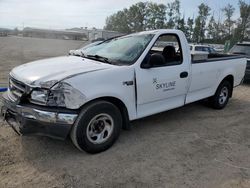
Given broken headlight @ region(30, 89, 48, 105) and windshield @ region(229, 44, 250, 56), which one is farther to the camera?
windshield @ region(229, 44, 250, 56)

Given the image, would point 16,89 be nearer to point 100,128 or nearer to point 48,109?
point 48,109

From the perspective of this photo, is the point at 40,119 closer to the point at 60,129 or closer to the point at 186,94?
the point at 60,129

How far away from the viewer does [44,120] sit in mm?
3188

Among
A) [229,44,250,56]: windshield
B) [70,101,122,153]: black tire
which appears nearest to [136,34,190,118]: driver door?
[70,101,122,153]: black tire

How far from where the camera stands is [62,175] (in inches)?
123

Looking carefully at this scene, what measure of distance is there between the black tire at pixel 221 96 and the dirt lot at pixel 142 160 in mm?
1248

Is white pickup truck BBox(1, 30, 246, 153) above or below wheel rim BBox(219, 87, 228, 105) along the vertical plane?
above

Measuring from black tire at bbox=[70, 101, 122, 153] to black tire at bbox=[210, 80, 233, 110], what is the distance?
3.17 metres

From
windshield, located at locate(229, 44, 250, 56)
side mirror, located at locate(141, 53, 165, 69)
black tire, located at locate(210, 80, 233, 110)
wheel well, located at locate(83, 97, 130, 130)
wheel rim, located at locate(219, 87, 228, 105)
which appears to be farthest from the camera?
windshield, located at locate(229, 44, 250, 56)

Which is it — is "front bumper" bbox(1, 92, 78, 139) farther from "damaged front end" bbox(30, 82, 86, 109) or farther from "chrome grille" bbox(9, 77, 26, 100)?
"chrome grille" bbox(9, 77, 26, 100)

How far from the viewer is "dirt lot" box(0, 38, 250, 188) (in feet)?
10.1

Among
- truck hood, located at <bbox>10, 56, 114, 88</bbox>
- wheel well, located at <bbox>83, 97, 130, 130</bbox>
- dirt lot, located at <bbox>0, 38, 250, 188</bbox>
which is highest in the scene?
truck hood, located at <bbox>10, 56, 114, 88</bbox>

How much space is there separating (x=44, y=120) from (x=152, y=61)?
1.89 m

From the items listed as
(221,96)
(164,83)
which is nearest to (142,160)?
(164,83)
